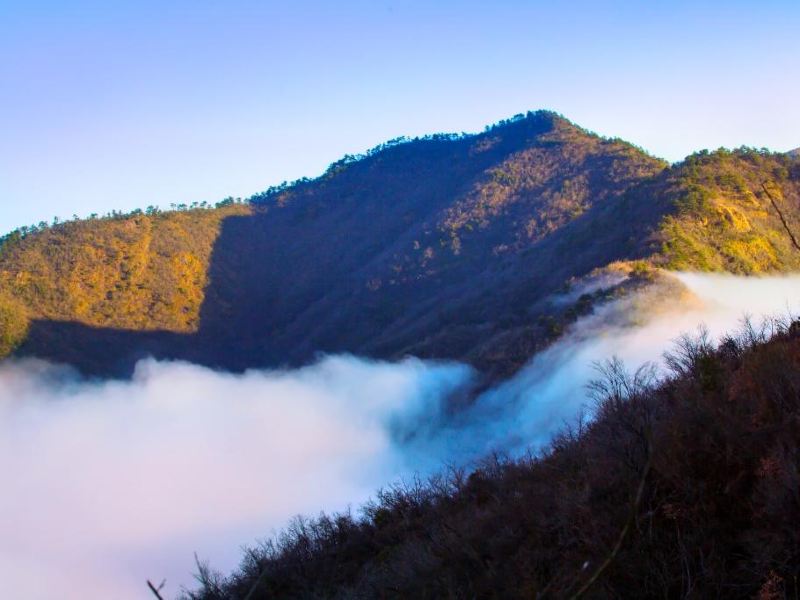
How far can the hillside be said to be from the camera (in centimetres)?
736

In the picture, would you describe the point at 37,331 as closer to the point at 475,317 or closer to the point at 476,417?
the point at 475,317

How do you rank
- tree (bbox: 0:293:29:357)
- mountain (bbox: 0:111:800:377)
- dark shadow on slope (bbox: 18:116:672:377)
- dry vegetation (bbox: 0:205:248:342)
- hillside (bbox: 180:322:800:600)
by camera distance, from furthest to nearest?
dry vegetation (bbox: 0:205:248:342), tree (bbox: 0:293:29:357), dark shadow on slope (bbox: 18:116:672:377), mountain (bbox: 0:111:800:377), hillside (bbox: 180:322:800:600)

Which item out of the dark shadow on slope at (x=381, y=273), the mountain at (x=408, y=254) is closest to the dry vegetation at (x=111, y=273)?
the mountain at (x=408, y=254)

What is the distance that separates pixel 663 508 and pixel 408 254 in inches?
4879

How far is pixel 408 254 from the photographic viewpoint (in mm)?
131875

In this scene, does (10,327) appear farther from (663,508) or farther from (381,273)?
(663,508)

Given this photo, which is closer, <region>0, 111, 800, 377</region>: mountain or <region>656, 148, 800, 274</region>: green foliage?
<region>656, 148, 800, 274</region>: green foliage

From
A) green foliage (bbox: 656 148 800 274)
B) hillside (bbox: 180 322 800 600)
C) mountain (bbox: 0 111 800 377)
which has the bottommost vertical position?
hillside (bbox: 180 322 800 600)

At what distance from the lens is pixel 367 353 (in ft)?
352

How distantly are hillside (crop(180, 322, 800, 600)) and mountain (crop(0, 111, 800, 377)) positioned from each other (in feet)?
164

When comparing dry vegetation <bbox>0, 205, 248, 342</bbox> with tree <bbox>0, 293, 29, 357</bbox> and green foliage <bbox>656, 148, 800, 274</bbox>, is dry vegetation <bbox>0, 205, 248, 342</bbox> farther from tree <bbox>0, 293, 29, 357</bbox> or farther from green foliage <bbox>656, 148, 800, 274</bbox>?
green foliage <bbox>656, 148, 800, 274</bbox>

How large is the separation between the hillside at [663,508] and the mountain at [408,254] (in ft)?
164

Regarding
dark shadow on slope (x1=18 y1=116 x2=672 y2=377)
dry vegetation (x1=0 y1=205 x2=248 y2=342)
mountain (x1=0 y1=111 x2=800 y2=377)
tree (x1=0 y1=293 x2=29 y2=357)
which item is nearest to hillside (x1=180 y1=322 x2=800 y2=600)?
mountain (x1=0 y1=111 x2=800 y2=377)

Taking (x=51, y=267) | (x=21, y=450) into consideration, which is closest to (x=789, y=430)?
(x=51, y=267)
